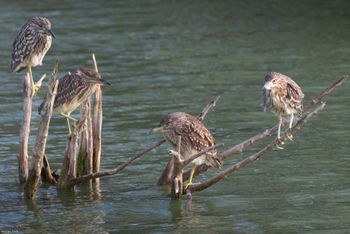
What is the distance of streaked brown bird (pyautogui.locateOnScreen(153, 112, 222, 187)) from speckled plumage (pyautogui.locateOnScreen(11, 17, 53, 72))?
233 cm

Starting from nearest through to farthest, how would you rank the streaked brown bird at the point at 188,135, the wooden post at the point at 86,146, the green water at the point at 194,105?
the streaked brown bird at the point at 188,135 → the green water at the point at 194,105 → the wooden post at the point at 86,146

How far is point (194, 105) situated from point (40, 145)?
5.67 meters

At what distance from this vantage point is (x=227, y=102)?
58.5 feet

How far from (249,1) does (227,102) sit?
28.5ft

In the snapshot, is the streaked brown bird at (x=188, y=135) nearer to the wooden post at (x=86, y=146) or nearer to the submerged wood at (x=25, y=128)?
the wooden post at (x=86, y=146)

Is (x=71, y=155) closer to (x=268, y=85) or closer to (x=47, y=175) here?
(x=47, y=175)

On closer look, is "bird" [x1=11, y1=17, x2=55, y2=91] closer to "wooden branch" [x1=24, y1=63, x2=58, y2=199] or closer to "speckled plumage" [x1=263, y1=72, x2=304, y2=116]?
"wooden branch" [x1=24, y1=63, x2=58, y2=199]

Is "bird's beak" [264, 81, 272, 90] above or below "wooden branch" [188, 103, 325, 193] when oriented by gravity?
above

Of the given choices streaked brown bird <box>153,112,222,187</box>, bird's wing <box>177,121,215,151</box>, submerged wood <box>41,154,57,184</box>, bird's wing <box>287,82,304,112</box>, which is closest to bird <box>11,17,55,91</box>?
submerged wood <box>41,154,57,184</box>

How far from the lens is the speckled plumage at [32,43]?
45.3 feet

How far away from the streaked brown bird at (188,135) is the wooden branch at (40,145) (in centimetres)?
115

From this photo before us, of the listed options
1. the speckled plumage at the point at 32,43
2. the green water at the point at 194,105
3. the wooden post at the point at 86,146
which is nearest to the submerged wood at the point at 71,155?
the wooden post at the point at 86,146

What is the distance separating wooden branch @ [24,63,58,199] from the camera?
11.9 m

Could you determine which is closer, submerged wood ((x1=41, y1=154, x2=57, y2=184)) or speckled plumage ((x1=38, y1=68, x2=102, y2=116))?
speckled plumage ((x1=38, y1=68, x2=102, y2=116))
